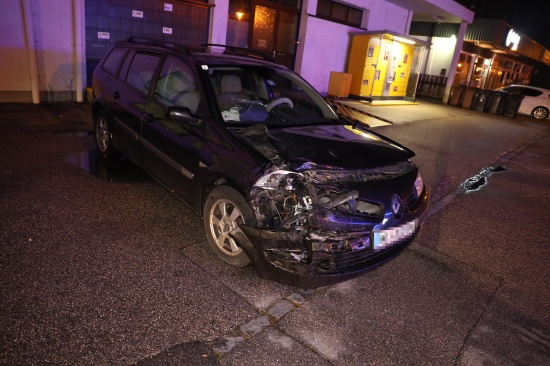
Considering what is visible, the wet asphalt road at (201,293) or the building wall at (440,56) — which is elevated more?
the building wall at (440,56)

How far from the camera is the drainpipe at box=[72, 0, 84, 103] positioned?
7.83m

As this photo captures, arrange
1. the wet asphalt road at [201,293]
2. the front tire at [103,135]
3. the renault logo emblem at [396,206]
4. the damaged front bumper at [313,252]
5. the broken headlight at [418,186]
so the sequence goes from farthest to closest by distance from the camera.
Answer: the front tire at [103,135]
the broken headlight at [418,186]
the renault logo emblem at [396,206]
the damaged front bumper at [313,252]
the wet asphalt road at [201,293]

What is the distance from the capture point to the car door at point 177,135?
11.1 feet

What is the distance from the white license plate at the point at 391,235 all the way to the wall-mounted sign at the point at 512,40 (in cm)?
2722

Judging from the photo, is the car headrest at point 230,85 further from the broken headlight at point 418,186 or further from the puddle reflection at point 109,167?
the broken headlight at point 418,186

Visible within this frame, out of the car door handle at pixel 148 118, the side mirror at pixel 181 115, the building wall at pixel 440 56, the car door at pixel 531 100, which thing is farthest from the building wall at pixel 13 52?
the car door at pixel 531 100

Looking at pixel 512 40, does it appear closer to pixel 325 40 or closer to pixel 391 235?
pixel 325 40

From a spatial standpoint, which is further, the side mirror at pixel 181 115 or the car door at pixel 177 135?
the car door at pixel 177 135

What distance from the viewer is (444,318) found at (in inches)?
116

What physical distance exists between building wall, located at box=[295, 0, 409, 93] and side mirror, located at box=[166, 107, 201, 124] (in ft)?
34.1

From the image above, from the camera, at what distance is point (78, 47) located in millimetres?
8133

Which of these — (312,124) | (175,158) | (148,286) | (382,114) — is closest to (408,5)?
(382,114)

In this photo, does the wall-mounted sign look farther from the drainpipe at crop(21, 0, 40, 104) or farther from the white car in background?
the drainpipe at crop(21, 0, 40, 104)

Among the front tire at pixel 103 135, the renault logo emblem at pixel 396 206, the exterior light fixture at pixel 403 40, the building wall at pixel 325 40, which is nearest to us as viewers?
the renault logo emblem at pixel 396 206
